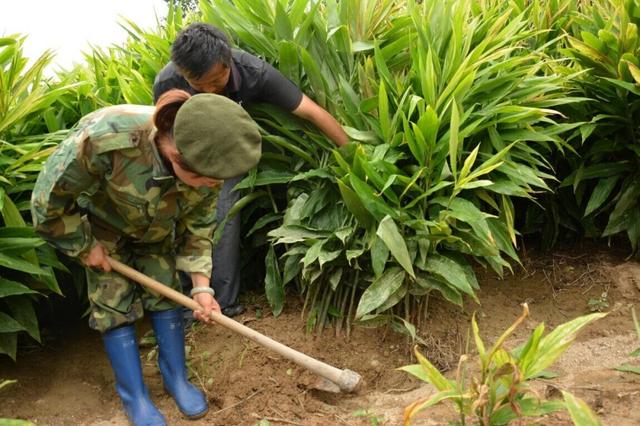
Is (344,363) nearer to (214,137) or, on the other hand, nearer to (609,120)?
(214,137)

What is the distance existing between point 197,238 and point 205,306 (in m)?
0.28

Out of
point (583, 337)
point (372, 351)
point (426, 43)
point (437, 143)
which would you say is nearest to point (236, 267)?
point (372, 351)

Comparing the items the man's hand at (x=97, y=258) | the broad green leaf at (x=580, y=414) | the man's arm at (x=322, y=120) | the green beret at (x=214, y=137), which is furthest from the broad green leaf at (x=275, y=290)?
the broad green leaf at (x=580, y=414)

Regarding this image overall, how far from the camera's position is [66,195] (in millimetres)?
2291

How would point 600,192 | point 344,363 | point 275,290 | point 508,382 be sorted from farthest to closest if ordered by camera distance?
point 600,192 → point 275,290 → point 344,363 → point 508,382

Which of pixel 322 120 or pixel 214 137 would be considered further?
pixel 322 120

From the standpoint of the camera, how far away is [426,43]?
292 cm

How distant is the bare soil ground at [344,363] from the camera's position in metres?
2.51

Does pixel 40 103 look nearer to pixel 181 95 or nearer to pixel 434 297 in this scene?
pixel 181 95

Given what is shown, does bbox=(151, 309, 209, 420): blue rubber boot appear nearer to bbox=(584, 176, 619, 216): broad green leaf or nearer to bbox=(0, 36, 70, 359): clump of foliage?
bbox=(0, 36, 70, 359): clump of foliage

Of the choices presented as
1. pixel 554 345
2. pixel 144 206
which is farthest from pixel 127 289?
pixel 554 345

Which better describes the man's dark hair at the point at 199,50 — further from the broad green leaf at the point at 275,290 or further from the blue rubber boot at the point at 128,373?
the blue rubber boot at the point at 128,373

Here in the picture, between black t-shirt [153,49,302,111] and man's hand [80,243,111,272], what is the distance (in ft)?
2.80

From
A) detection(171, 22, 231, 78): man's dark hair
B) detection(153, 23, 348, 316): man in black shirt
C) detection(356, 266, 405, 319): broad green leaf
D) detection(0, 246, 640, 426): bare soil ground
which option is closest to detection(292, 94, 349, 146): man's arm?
detection(153, 23, 348, 316): man in black shirt
